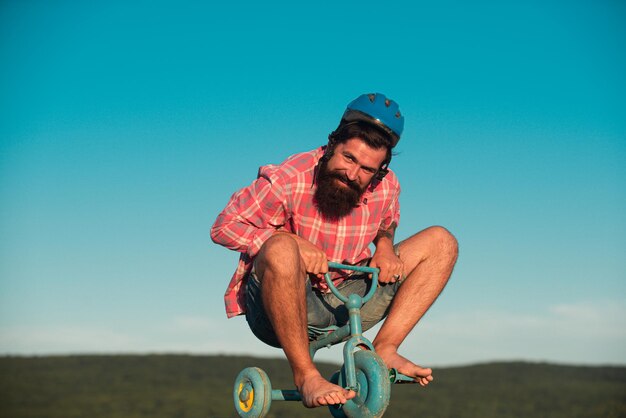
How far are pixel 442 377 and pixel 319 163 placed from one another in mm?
32000

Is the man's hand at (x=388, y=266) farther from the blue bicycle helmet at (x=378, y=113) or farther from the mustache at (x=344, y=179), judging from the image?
the blue bicycle helmet at (x=378, y=113)

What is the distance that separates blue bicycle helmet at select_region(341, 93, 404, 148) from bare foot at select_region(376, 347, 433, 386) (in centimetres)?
149

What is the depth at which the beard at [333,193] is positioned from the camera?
5.48m

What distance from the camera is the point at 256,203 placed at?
5441mm

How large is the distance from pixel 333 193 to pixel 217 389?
85.8 ft

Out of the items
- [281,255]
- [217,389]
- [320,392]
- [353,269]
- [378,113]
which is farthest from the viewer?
[217,389]

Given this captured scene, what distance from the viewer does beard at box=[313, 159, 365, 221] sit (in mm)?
5484

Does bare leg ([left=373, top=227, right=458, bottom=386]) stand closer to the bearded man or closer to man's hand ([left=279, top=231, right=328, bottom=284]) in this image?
the bearded man

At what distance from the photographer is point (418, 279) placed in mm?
5719

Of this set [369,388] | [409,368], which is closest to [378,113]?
[409,368]

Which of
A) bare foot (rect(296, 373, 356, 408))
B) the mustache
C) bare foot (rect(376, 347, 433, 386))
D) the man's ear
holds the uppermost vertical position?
the man's ear

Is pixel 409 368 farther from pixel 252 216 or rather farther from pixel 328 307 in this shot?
pixel 252 216

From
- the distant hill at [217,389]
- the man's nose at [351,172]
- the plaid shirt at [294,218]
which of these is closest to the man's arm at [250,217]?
the plaid shirt at [294,218]

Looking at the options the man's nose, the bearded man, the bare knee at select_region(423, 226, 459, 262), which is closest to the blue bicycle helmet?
the bearded man
